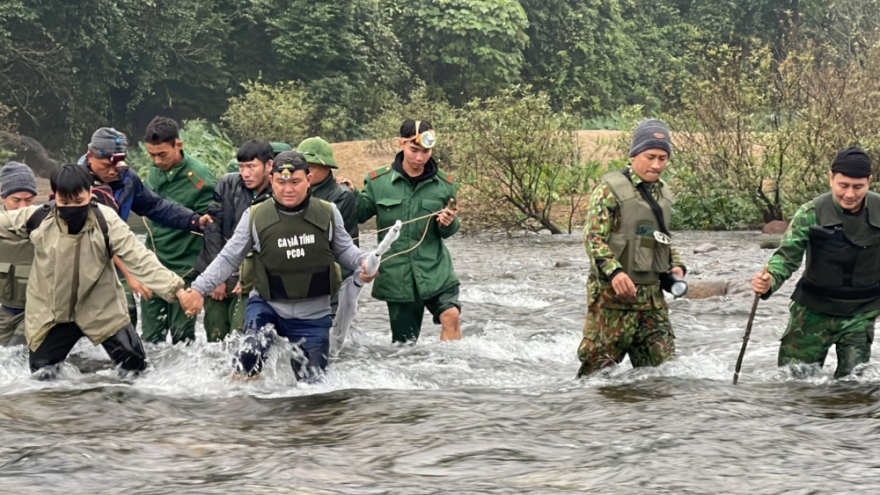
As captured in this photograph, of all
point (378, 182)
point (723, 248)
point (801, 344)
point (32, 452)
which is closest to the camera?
point (32, 452)

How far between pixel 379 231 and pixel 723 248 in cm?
1151

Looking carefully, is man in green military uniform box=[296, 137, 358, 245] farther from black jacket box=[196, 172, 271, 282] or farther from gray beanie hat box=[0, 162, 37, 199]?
gray beanie hat box=[0, 162, 37, 199]

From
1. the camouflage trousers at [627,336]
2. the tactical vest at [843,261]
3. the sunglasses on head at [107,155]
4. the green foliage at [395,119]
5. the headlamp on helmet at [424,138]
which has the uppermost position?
the green foliage at [395,119]

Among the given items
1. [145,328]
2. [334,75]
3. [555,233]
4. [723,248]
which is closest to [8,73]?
[334,75]

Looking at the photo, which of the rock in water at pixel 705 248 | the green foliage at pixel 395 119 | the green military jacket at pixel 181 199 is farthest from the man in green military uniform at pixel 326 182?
the green foliage at pixel 395 119

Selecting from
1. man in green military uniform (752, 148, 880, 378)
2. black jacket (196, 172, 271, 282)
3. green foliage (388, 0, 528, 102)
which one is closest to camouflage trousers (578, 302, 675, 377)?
man in green military uniform (752, 148, 880, 378)

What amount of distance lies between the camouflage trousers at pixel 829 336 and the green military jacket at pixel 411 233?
2.54 meters

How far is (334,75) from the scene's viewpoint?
157 ft

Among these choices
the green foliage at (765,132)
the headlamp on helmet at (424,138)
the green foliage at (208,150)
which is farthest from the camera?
the green foliage at (208,150)

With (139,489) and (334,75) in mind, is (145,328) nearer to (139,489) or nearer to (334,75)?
(139,489)

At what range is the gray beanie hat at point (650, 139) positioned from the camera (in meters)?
7.44

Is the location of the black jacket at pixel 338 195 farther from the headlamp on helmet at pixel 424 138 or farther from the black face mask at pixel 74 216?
the black face mask at pixel 74 216

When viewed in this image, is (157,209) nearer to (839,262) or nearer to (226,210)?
(226,210)

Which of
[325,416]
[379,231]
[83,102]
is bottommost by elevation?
[325,416]
